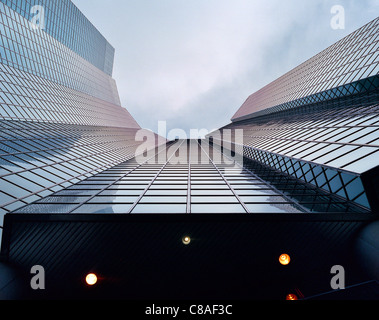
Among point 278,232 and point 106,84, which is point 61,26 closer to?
point 106,84

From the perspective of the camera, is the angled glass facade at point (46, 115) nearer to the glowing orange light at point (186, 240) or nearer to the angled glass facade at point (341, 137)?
the glowing orange light at point (186, 240)

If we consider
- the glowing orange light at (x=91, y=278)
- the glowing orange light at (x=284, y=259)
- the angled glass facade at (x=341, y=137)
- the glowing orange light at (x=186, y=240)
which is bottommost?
the glowing orange light at (x=91, y=278)

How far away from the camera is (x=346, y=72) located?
3453 centimetres

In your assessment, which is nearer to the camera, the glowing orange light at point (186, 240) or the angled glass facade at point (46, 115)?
the glowing orange light at point (186, 240)

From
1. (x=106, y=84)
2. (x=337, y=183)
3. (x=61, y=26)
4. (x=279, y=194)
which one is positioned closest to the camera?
(x=337, y=183)

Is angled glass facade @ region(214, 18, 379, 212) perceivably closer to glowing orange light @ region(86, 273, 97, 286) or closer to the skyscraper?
the skyscraper

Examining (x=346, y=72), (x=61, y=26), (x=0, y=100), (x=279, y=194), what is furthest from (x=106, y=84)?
(x=279, y=194)

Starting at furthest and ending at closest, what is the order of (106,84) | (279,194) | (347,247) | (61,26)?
(106,84) → (61,26) → (279,194) → (347,247)

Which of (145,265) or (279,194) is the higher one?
(279,194)

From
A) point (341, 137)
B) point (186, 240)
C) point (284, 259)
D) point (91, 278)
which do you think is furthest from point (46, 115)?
point (341, 137)

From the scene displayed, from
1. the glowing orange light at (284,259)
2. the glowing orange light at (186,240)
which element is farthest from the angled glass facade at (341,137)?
the glowing orange light at (186,240)

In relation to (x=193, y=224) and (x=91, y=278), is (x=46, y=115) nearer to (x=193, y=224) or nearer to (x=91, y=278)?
Answer: (x=91, y=278)

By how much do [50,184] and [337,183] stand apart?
19193 millimetres
